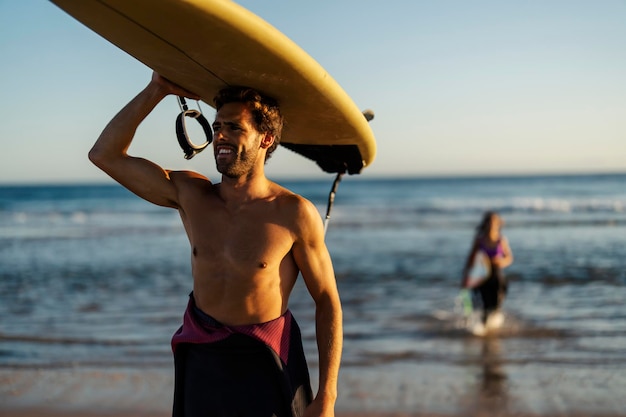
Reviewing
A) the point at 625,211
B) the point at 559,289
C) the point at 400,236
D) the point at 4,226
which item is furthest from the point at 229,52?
the point at 625,211

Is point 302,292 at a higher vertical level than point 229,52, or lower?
lower

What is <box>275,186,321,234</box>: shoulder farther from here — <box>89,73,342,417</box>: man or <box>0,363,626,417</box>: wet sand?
<box>0,363,626,417</box>: wet sand

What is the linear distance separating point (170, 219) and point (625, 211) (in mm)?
18652

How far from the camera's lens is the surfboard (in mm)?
2414

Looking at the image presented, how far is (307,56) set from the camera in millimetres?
2650

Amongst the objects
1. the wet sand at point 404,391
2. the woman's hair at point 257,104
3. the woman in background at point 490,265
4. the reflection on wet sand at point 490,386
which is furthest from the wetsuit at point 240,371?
the woman in background at point 490,265

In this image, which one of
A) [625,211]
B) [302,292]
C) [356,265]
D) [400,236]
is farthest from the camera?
[625,211]

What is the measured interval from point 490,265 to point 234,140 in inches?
302

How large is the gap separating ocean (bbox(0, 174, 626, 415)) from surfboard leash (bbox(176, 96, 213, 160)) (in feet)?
12.3

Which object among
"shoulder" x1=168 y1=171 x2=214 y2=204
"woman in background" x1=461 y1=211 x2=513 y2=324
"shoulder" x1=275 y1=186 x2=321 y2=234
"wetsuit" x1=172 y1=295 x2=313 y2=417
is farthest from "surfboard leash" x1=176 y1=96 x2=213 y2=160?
"woman in background" x1=461 y1=211 x2=513 y2=324

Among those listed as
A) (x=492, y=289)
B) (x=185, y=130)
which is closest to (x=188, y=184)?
(x=185, y=130)

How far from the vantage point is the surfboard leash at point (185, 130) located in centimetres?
296

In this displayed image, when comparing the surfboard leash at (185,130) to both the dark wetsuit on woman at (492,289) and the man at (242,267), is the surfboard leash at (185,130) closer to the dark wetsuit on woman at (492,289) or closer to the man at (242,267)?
the man at (242,267)

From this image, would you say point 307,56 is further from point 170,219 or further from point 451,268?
point 170,219
